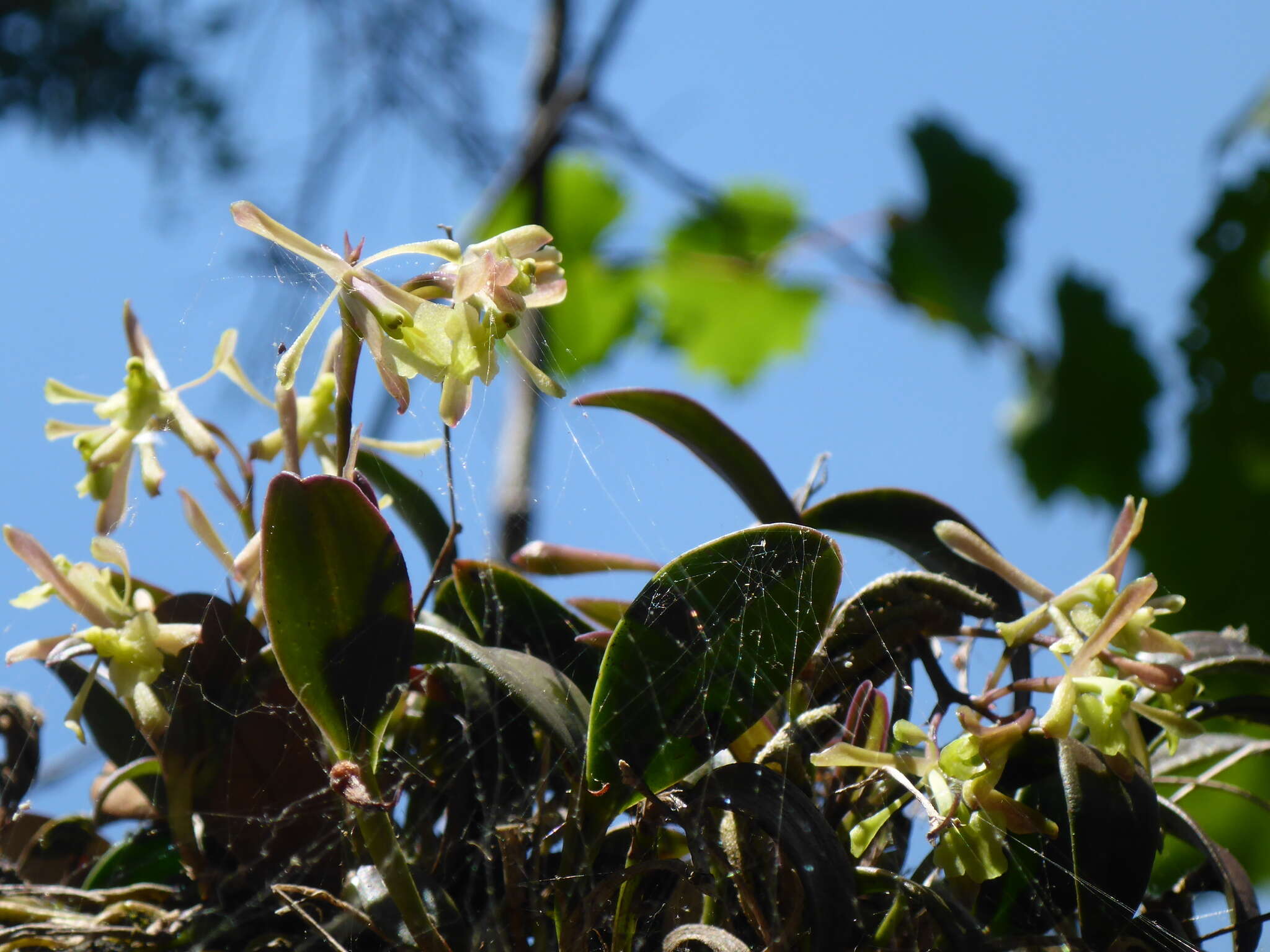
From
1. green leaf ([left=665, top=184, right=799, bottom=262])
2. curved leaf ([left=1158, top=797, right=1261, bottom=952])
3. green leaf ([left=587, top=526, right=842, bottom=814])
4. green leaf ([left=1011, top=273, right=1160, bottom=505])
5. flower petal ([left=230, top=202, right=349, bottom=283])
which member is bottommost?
curved leaf ([left=1158, top=797, right=1261, bottom=952])

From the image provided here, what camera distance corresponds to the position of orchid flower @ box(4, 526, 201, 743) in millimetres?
418

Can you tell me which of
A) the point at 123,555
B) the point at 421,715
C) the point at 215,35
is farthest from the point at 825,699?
the point at 215,35

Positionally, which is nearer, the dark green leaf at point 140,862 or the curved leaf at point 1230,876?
the curved leaf at point 1230,876

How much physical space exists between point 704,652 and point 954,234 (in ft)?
6.59

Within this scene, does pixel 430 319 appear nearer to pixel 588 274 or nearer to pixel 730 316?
pixel 588 274

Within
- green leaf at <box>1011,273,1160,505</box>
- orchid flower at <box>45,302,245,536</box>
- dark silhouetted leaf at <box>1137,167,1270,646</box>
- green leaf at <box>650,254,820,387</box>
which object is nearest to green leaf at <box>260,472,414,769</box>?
orchid flower at <box>45,302,245,536</box>

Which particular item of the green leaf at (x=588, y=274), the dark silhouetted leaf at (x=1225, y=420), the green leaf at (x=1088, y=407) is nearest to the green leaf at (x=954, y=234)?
the green leaf at (x=1088, y=407)

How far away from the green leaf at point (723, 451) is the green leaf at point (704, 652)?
4.7 inches

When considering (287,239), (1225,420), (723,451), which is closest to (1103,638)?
(723,451)

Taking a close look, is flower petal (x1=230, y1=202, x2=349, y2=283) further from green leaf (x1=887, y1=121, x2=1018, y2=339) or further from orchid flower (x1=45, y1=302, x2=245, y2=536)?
green leaf (x1=887, y1=121, x2=1018, y2=339)

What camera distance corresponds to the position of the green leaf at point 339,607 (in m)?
0.36

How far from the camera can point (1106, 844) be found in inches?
14.1

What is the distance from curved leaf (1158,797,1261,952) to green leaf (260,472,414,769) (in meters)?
0.34

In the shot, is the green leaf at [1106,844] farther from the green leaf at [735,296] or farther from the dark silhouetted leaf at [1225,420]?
the green leaf at [735,296]
